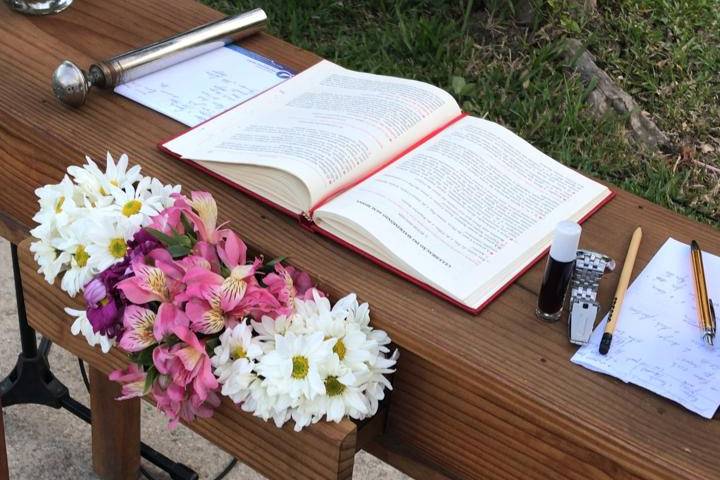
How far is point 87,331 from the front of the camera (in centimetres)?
119

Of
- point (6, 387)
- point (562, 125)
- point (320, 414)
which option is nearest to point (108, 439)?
point (6, 387)

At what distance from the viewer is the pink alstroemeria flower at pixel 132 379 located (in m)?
1.18

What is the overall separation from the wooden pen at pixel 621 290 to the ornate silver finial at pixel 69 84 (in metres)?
0.79

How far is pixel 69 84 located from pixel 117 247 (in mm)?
391

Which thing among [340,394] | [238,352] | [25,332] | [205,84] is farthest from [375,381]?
[25,332]

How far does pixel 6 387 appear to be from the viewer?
212 cm

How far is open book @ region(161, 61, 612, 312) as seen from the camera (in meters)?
1.24

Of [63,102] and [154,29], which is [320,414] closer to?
[63,102]

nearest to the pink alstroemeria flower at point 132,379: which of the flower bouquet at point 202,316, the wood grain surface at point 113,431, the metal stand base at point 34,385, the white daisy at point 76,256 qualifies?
the flower bouquet at point 202,316

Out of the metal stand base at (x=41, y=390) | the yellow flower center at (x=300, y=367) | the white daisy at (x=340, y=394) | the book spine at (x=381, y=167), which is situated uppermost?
the book spine at (x=381, y=167)

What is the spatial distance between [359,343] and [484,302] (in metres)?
0.17

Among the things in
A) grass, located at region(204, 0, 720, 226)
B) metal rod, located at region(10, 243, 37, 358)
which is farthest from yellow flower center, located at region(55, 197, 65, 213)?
grass, located at region(204, 0, 720, 226)

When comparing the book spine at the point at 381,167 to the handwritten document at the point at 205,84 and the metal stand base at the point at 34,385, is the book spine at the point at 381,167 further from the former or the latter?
the metal stand base at the point at 34,385

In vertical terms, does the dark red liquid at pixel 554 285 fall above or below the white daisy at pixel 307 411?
above
